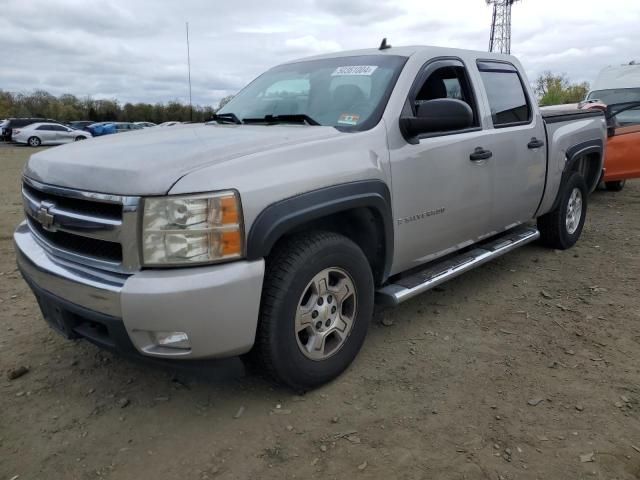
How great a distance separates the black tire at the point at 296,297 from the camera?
2.58 meters

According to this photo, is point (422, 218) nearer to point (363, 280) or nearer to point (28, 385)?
point (363, 280)

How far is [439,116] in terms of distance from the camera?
312 cm

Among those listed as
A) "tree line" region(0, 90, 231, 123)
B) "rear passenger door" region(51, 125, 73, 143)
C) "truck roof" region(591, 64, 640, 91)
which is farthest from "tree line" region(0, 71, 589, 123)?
"truck roof" region(591, 64, 640, 91)

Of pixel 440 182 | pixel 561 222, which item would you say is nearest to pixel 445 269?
pixel 440 182

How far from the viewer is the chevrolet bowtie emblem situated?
2.66 meters

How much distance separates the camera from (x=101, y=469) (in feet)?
7.80

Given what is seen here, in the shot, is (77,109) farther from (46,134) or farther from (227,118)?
(227,118)

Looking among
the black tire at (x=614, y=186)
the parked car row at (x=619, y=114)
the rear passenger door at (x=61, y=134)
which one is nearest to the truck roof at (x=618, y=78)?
the parked car row at (x=619, y=114)

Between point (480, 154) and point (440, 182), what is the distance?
0.52m

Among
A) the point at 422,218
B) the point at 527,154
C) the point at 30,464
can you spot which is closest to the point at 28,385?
the point at 30,464

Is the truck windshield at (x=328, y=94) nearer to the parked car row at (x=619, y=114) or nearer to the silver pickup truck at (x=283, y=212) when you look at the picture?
the silver pickup truck at (x=283, y=212)

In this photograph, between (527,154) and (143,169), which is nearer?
(143,169)

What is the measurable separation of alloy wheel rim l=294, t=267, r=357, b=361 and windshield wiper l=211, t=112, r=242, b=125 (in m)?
1.45

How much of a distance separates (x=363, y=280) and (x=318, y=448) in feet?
3.12
